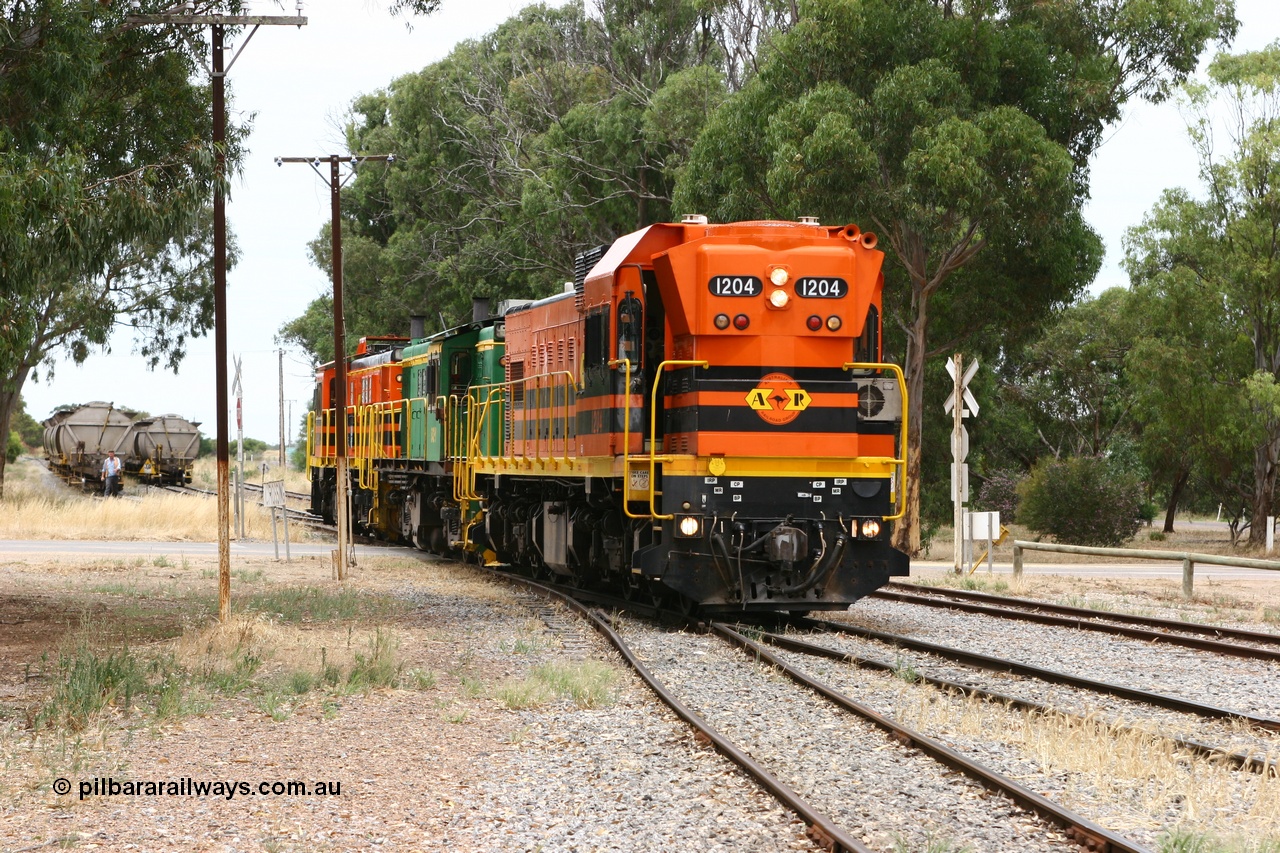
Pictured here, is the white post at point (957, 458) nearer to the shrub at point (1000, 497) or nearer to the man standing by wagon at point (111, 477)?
the shrub at point (1000, 497)

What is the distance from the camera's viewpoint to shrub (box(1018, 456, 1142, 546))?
38.8 m

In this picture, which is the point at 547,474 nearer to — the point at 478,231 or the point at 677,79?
the point at 677,79

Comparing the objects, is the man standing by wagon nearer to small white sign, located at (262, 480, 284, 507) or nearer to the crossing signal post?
small white sign, located at (262, 480, 284, 507)

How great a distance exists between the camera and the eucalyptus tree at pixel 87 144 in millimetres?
11938

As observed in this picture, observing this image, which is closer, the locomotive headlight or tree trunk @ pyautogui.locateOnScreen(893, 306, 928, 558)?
the locomotive headlight

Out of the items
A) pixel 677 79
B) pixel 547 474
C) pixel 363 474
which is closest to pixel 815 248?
pixel 547 474

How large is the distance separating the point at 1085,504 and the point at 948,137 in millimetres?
15400

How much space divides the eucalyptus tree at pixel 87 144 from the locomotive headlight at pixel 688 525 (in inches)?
221

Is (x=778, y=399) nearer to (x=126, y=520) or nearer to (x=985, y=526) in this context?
(x=985, y=526)

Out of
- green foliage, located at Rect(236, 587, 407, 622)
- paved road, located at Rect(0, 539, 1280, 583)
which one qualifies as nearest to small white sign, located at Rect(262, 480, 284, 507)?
paved road, located at Rect(0, 539, 1280, 583)

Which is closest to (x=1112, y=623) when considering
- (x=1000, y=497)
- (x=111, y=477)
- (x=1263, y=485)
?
(x=1263, y=485)

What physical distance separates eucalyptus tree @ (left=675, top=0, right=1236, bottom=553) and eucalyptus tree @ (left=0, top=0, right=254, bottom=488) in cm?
1415

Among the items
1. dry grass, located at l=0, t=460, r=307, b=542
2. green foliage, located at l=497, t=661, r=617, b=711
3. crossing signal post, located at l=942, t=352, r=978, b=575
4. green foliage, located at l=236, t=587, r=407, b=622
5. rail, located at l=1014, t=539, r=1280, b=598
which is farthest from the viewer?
dry grass, located at l=0, t=460, r=307, b=542

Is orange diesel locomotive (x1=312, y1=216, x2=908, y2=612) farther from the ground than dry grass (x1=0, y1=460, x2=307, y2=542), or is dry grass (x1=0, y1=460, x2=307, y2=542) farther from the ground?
orange diesel locomotive (x1=312, y1=216, x2=908, y2=612)
